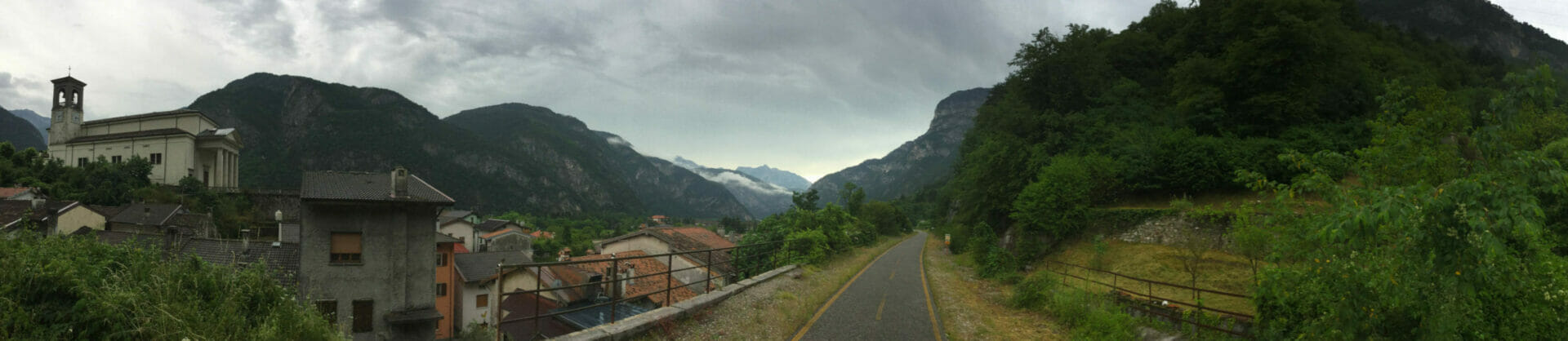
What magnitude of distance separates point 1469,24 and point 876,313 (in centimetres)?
10269

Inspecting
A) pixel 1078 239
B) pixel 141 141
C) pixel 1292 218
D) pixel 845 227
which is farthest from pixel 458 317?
pixel 141 141

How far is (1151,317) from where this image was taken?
418 inches

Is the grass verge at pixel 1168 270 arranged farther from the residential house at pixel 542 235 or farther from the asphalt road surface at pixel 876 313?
the residential house at pixel 542 235

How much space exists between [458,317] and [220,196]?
110 ft

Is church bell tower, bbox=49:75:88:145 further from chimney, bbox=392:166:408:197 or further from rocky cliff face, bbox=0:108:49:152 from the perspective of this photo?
rocky cliff face, bbox=0:108:49:152

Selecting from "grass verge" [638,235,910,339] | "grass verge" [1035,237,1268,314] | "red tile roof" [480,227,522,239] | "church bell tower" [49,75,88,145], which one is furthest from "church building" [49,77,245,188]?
"grass verge" [1035,237,1268,314]

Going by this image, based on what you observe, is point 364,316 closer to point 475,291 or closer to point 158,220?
point 475,291

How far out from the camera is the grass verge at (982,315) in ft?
32.6

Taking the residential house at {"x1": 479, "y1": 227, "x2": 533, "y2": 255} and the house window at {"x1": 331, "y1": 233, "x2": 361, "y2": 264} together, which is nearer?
the house window at {"x1": 331, "y1": 233, "x2": 361, "y2": 264}

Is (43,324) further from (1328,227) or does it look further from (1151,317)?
(1151,317)

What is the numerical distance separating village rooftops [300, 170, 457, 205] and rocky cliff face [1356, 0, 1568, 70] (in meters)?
94.8

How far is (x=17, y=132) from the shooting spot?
358ft

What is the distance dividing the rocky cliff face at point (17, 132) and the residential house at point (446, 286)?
469 ft

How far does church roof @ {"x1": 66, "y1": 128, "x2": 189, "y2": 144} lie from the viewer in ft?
161
